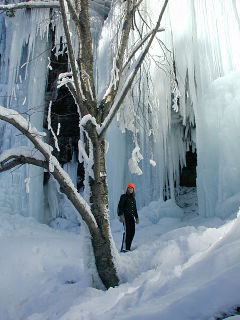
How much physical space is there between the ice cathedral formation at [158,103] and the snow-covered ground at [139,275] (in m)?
0.67

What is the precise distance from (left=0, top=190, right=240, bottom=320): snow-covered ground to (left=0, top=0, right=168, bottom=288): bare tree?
24 centimetres

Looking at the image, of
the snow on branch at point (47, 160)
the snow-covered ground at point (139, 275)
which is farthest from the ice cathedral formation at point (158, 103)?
the snow-covered ground at point (139, 275)

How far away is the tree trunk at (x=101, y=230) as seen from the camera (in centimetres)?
291

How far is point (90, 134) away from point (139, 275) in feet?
4.41

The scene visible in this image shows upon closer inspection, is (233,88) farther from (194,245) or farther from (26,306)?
(26,306)

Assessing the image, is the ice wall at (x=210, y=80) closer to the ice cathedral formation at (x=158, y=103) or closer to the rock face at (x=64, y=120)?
the ice cathedral formation at (x=158, y=103)

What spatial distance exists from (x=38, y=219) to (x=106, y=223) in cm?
523

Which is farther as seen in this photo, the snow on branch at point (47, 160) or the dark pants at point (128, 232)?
the dark pants at point (128, 232)

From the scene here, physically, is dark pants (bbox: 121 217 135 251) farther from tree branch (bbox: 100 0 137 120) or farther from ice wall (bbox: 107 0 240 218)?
tree branch (bbox: 100 0 137 120)

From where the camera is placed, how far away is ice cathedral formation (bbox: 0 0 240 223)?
16.7 ft

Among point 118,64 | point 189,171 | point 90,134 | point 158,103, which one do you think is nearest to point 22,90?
point 158,103

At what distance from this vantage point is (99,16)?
729 centimetres

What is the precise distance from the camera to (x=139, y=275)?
9.76ft

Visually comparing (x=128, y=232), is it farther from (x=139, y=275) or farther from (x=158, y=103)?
(x=158, y=103)
